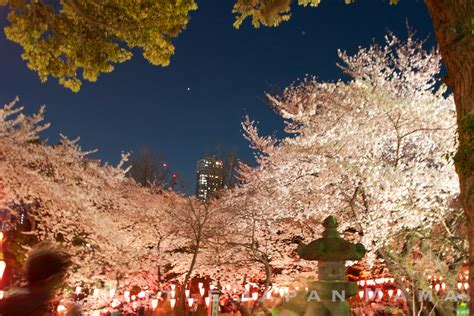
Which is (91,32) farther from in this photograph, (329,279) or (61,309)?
(61,309)

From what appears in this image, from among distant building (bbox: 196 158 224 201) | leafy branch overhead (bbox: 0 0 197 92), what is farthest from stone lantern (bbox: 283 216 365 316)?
distant building (bbox: 196 158 224 201)

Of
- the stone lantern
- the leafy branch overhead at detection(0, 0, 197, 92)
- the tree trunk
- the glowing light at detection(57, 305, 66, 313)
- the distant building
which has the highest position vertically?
the distant building

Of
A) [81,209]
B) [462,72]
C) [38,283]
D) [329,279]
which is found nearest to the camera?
[38,283]

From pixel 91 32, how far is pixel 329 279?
18.0 feet

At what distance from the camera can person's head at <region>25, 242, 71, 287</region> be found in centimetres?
330

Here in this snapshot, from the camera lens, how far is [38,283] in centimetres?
328

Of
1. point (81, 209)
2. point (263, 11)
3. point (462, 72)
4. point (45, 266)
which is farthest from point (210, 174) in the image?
point (45, 266)

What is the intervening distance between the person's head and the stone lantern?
4.08m

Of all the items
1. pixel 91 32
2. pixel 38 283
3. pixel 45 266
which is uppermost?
pixel 91 32

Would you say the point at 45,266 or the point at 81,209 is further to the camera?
the point at 81,209

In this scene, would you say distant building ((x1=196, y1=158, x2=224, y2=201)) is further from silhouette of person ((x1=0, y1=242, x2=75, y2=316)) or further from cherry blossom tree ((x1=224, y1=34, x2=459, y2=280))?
silhouette of person ((x1=0, y1=242, x2=75, y2=316))

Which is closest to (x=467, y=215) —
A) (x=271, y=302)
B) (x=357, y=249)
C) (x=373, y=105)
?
(x=357, y=249)

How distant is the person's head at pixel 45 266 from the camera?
3305 millimetres

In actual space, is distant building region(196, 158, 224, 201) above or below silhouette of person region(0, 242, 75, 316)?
above
